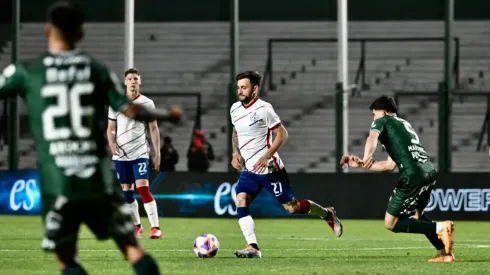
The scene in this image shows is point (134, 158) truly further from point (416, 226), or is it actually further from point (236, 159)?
point (416, 226)

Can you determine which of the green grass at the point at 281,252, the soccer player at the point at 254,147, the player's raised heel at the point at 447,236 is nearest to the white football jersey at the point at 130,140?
the green grass at the point at 281,252

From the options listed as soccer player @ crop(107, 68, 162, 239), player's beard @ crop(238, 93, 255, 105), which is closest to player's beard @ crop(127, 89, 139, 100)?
soccer player @ crop(107, 68, 162, 239)

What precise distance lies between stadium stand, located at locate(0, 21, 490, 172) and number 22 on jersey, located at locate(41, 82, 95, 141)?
870 inches

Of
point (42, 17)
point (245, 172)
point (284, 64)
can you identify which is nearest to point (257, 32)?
point (284, 64)

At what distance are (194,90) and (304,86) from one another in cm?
291

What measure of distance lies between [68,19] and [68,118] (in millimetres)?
578

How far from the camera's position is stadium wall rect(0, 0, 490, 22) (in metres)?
32.2

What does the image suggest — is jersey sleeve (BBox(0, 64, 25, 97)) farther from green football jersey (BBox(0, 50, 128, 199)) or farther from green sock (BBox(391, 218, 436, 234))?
green sock (BBox(391, 218, 436, 234))

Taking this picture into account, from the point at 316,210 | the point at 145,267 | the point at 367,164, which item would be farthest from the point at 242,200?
the point at 145,267

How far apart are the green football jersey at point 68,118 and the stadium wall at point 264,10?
2552 centimetres

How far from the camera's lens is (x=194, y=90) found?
31.0 metres

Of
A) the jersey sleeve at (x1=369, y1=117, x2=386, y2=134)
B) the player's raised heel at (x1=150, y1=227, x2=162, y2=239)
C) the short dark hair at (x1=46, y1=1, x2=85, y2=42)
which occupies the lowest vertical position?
the player's raised heel at (x1=150, y1=227, x2=162, y2=239)

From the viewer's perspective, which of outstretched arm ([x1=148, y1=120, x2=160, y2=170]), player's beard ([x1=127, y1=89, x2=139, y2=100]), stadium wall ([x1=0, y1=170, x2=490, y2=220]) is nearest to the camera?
player's beard ([x1=127, y1=89, x2=139, y2=100])

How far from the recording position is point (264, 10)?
3275cm
